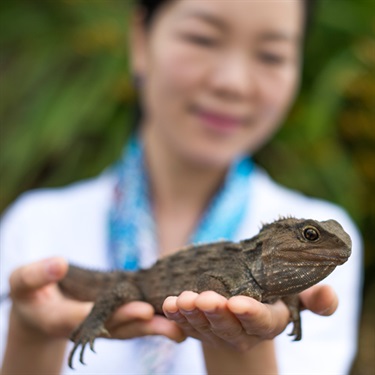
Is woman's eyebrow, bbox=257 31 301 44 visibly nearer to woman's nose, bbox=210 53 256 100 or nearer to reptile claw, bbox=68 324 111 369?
woman's nose, bbox=210 53 256 100

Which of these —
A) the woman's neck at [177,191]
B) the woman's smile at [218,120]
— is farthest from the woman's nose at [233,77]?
the woman's neck at [177,191]

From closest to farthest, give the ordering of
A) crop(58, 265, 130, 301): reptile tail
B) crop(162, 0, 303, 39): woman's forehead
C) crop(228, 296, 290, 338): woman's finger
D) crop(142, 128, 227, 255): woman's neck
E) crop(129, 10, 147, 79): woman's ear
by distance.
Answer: crop(228, 296, 290, 338): woman's finger, crop(58, 265, 130, 301): reptile tail, crop(162, 0, 303, 39): woman's forehead, crop(142, 128, 227, 255): woman's neck, crop(129, 10, 147, 79): woman's ear

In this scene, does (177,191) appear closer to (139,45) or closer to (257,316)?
(139,45)

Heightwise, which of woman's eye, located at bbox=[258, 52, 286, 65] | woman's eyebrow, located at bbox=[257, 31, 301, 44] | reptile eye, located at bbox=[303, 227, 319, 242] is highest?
woman's eyebrow, located at bbox=[257, 31, 301, 44]

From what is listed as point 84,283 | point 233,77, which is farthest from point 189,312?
point 233,77

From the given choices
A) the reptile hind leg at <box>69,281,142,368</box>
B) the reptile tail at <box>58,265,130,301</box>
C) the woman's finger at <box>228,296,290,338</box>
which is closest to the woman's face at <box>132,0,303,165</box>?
the reptile tail at <box>58,265,130,301</box>

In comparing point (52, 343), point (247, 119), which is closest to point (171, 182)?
point (247, 119)
